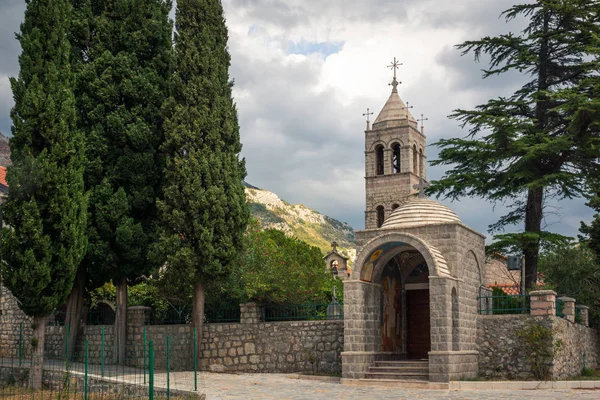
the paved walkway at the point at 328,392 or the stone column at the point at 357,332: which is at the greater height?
the stone column at the point at 357,332

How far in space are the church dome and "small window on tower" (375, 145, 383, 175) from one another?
28.5m

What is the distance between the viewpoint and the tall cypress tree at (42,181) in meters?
16.9

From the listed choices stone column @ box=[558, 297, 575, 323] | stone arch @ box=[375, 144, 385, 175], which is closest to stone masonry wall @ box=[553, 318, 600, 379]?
stone column @ box=[558, 297, 575, 323]

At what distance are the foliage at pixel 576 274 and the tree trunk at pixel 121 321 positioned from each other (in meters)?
16.3

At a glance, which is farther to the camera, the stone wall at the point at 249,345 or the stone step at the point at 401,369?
the stone wall at the point at 249,345

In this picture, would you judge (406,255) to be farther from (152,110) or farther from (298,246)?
(298,246)

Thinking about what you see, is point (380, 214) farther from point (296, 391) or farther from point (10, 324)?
point (296, 391)

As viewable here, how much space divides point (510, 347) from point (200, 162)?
33.6ft

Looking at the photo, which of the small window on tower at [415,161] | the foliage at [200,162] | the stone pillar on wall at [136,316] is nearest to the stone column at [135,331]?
the stone pillar on wall at [136,316]

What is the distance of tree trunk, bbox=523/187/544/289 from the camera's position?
2314 cm

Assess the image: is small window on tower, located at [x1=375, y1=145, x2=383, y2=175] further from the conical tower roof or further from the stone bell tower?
the conical tower roof

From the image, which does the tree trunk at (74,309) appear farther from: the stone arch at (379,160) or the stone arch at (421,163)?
the stone arch at (421,163)

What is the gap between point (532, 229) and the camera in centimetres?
2417

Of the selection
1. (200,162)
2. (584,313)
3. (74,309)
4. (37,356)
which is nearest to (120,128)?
(200,162)
